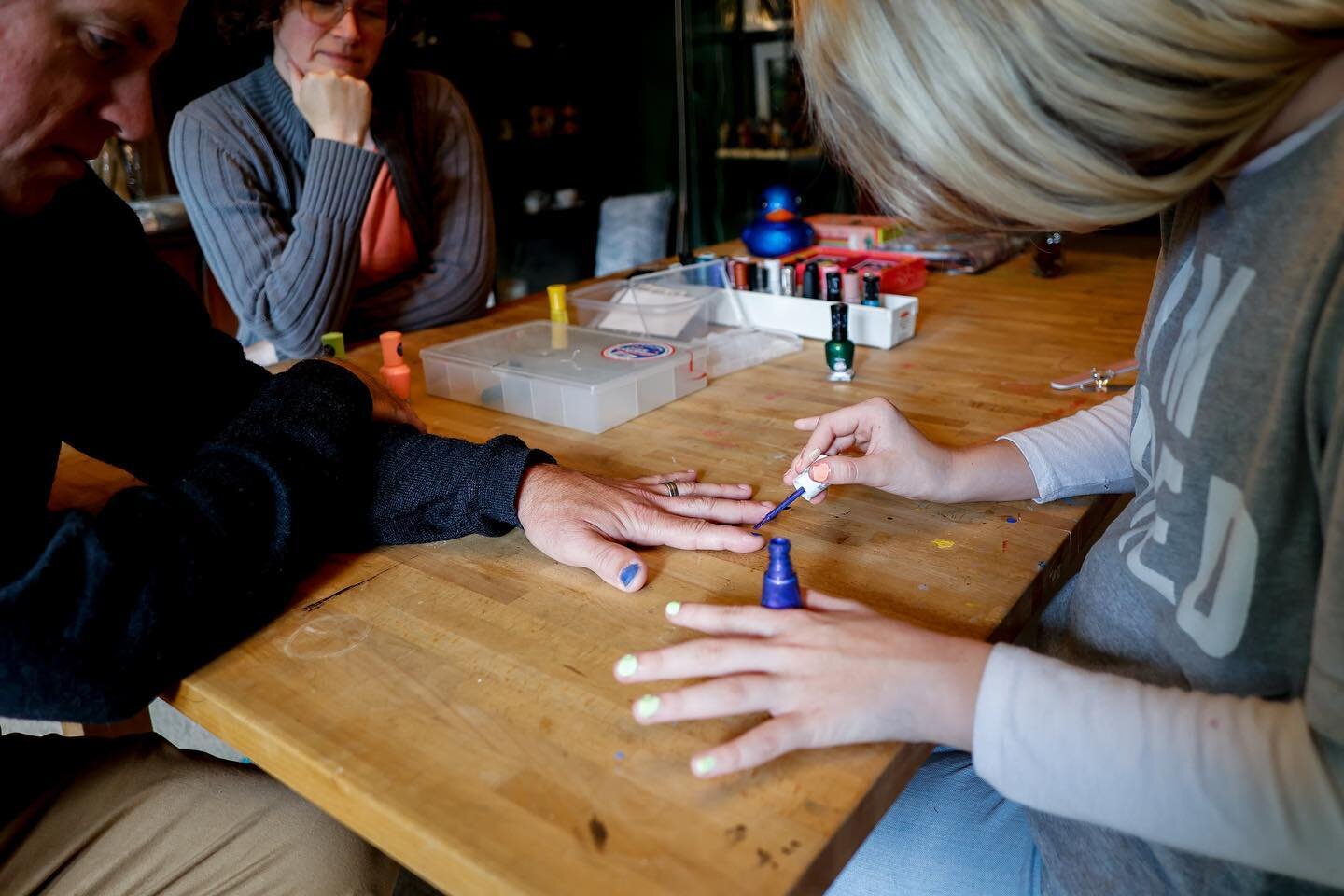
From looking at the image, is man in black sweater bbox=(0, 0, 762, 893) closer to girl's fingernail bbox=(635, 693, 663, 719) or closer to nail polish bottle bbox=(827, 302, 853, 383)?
girl's fingernail bbox=(635, 693, 663, 719)

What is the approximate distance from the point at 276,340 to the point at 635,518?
1.08 meters

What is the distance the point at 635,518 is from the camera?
810 millimetres

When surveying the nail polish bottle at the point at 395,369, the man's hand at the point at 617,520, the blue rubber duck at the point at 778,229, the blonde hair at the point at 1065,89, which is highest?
the blonde hair at the point at 1065,89

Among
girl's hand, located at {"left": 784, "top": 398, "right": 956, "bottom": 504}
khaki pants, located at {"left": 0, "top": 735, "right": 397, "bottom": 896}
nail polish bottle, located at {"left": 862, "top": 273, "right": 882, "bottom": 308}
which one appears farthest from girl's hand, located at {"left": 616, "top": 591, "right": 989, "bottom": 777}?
nail polish bottle, located at {"left": 862, "top": 273, "right": 882, "bottom": 308}

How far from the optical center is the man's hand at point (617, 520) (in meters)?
0.76

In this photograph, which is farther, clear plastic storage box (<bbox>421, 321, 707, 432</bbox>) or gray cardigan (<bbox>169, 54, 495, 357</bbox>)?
gray cardigan (<bbox>169, 54, 495, 357</bbox>)

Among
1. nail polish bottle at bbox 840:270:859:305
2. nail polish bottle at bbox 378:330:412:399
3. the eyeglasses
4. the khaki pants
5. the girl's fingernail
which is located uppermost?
the eyeglasses

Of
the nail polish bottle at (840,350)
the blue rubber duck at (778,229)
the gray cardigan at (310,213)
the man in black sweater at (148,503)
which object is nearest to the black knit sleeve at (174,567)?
the man in black sweater at (148,503)

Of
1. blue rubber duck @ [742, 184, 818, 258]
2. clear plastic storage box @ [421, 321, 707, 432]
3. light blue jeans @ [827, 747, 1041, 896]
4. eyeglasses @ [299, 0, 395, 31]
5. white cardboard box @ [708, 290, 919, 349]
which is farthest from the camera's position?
blue rubber duck @ [742, 184, 818, 258]

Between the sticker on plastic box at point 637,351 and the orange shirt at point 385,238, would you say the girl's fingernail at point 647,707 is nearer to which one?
the sticker on plastic box at point 637,351

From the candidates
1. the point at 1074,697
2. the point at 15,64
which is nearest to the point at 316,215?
the point at 15,64

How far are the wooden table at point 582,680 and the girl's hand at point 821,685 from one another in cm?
2

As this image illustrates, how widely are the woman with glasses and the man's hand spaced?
0.92 meters

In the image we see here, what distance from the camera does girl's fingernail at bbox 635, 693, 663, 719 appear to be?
1.85 ft
